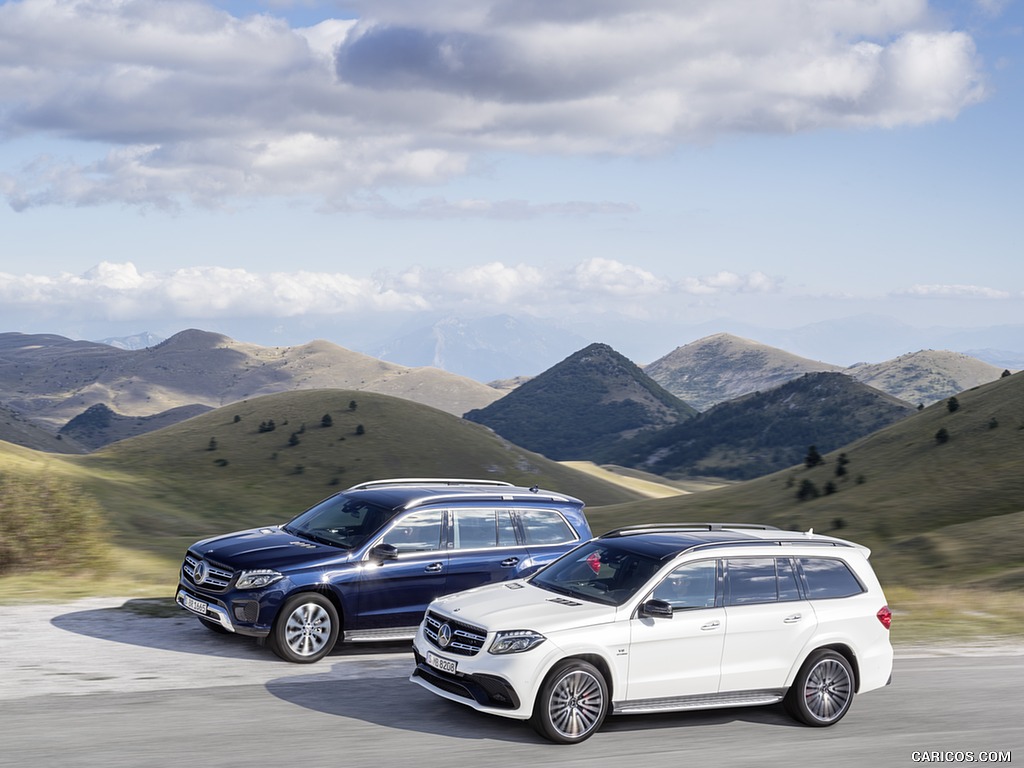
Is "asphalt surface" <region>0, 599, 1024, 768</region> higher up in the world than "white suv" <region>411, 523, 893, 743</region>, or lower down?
lower down

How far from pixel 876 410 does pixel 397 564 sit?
447ft

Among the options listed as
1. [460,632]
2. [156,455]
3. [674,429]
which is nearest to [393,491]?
[460,632]

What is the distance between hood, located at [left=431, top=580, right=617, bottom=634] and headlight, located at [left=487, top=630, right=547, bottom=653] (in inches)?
1.8

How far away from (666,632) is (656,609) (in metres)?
0.27

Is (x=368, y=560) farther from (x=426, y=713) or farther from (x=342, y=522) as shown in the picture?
(x=426, y=713)

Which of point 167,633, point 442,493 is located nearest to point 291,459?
point 167,633

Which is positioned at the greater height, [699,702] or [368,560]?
[368,560]

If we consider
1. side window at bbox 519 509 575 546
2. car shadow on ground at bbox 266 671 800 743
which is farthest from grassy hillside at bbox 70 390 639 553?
car shadow on ground at bbox 266 671 800 743

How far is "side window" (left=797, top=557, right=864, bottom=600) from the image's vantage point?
1028cm

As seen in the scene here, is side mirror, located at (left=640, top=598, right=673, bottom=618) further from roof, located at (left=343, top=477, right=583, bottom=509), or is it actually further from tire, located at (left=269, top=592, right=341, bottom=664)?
tire, located at (left=269, top=592, right=341, bottom=664)

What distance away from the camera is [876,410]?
139000 mm

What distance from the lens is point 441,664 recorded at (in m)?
9.34

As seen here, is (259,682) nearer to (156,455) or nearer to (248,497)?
(248,497)

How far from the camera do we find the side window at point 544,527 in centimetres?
1301
